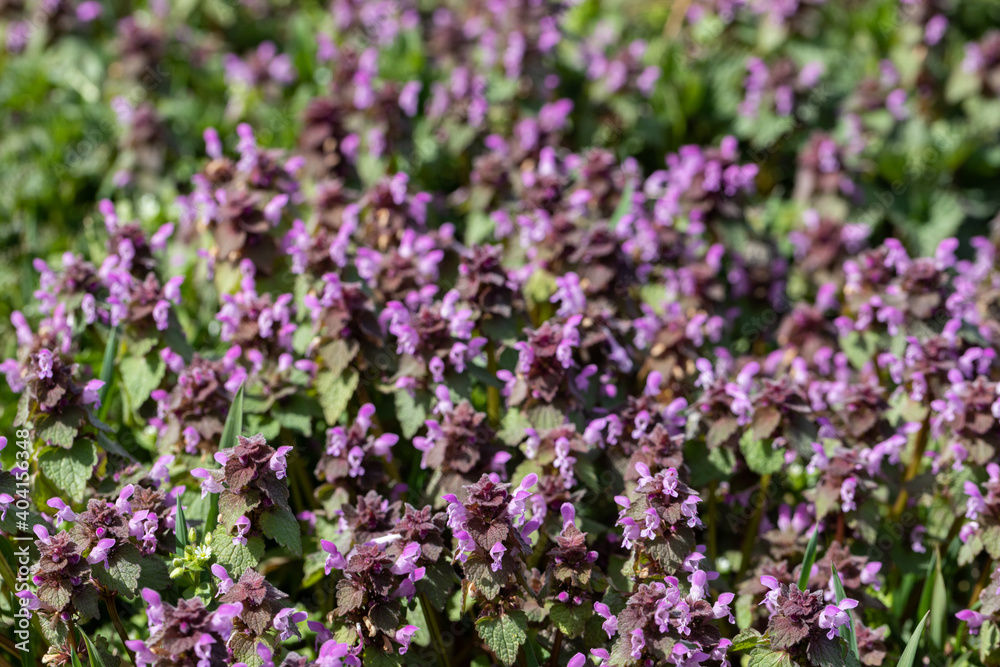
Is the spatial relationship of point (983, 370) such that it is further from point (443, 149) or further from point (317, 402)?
point (443, 149)

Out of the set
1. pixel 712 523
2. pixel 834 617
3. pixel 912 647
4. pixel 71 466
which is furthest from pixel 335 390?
pixel 912 647

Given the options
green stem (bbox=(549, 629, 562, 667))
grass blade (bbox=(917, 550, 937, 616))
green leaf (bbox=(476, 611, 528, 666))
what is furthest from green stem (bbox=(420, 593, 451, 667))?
grass blade (bbox=(917, 550, 937, 616))

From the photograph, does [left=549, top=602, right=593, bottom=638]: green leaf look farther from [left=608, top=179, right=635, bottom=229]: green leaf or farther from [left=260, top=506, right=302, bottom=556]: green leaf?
[left=608, top=179, right=635, bottom=229]: green leaf

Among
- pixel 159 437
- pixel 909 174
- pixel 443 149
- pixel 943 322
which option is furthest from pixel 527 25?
pixel 159 437

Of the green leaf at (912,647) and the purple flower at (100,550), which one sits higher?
the purple flower at (100,550)

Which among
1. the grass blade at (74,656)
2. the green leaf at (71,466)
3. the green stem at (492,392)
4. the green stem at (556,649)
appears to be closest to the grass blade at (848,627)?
the green stem at (556,649)

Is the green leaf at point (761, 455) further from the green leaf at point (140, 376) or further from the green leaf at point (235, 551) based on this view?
the green leaf at point (140, 376)
